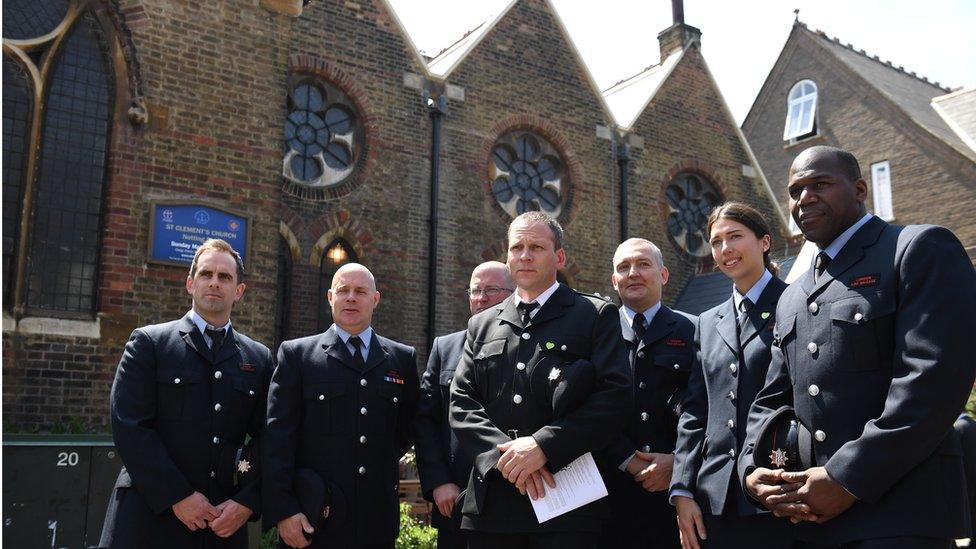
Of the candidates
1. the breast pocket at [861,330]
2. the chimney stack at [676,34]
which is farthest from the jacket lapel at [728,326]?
the chimney stack at [676,34]

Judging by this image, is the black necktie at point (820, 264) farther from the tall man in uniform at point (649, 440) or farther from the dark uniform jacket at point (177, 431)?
the dark uniform jacket at point (177, 431)

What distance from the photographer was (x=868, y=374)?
2.94m

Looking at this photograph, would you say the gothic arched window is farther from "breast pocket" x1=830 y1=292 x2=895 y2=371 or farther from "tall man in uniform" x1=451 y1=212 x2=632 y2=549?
"breast pocket" x1=830 y1=292 x2=895 y2=371

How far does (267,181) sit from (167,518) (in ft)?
19.3

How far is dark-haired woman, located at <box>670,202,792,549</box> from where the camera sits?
3.63 m


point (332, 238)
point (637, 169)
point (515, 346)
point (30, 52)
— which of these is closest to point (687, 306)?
point (637, 169)

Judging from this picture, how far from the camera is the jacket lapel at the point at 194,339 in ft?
15.0

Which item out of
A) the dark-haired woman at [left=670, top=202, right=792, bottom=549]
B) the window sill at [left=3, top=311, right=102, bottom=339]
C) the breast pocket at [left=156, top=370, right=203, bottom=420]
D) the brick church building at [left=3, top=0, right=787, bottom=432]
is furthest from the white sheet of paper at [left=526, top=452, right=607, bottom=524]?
the window sill at [left=3, top=311, right=102, bottom=339]

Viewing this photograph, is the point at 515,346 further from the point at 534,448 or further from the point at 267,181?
the point at 267,181

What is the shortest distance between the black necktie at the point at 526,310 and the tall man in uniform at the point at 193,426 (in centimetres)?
176

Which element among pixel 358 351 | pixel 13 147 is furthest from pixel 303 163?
pixel 358 351

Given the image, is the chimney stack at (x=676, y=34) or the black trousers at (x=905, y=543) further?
the chimney stack at (x=676, y=34)

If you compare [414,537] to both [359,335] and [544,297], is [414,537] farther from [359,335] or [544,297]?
[544,297]

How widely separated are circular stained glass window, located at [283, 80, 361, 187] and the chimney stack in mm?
10115
